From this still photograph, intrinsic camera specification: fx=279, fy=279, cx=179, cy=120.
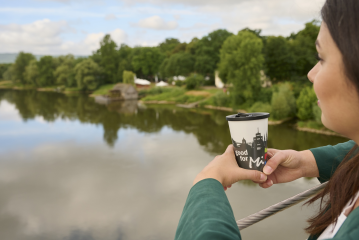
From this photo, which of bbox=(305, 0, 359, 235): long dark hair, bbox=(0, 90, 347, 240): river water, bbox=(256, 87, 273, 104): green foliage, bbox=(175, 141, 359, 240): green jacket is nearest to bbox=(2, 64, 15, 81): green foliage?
bbox=(0, 90, 347, 240): river water

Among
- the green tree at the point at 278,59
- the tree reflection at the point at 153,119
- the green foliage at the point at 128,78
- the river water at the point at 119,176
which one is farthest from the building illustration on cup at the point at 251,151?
the green foliage at the point at 128,78

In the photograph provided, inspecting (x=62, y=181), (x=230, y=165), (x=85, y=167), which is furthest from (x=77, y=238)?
(x=230, y=165)

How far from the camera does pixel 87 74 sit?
44.0m

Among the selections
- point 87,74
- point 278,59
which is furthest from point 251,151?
point 87,74

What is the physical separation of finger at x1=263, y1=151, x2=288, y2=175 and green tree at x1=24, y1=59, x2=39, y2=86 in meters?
58.1

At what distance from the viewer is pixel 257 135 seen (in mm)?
1011

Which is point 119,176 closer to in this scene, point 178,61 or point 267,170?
point 267,170

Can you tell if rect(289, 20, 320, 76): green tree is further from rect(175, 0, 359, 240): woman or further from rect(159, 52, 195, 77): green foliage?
rect(175, 0, 359, 240): woman

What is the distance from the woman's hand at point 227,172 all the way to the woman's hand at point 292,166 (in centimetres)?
13

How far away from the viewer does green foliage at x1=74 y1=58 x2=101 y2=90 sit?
143 ft

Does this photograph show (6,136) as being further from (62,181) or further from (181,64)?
(181,64)

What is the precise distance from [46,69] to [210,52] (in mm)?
32993

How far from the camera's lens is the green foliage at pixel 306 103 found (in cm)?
1747

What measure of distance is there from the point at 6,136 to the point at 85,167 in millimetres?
12032
